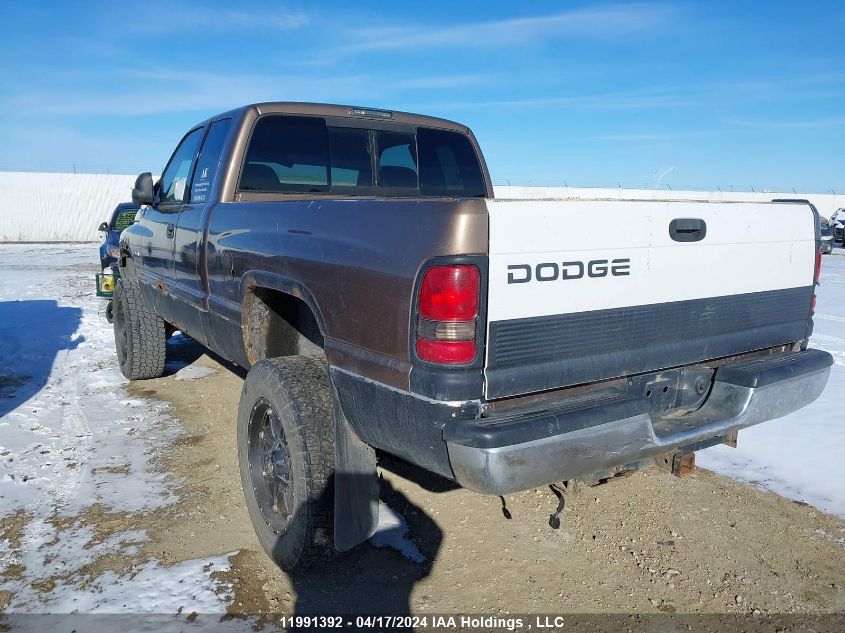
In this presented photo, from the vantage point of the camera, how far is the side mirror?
4.87m

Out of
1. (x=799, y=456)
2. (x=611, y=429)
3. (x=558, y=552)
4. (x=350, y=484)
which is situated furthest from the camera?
(x=799, y=456)

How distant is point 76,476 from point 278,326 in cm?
168

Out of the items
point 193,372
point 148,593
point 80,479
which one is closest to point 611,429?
point 148,593

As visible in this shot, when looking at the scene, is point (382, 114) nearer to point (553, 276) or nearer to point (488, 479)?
point (553, 276)

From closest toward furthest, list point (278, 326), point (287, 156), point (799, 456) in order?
point (278, 326) < point (287, 156) < point (799, 456)

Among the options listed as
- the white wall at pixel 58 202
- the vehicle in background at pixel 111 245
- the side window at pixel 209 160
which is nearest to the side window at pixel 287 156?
the side window at pixel 209 160

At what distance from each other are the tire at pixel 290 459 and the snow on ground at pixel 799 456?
2.60 m

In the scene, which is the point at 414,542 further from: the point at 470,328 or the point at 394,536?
the point at 470,328

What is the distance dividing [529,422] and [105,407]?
14.2 feet

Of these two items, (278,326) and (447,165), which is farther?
(447,165)

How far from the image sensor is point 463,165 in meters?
4.76

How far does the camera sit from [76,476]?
3.99 meters

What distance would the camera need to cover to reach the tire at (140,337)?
583 centimetres

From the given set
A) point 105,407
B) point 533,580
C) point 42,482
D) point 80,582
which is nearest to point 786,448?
point 533,580
